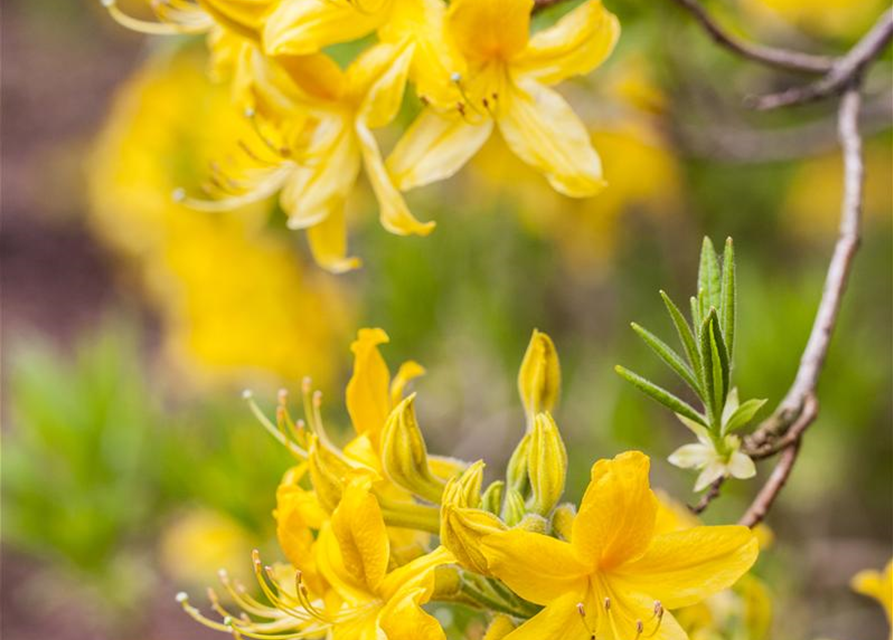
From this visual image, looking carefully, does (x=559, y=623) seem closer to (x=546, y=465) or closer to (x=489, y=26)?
(x=546, y=465)

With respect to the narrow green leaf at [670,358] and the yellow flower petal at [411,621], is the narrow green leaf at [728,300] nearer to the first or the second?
the narrow green leaf at [670,358]

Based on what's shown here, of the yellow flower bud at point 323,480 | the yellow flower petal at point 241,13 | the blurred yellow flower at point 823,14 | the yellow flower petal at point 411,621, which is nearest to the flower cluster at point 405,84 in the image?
the yellow flower petal at point 241,13

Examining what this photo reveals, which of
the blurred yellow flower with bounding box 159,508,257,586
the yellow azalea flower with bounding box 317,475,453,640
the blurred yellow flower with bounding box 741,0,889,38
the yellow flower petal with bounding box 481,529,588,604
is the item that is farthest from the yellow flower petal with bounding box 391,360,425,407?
the blurred yellow flower with bounding box 741,0,889,38

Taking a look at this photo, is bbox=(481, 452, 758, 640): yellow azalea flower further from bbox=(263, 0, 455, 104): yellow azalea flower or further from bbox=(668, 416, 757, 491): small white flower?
bbox=(263, 0, 455, 104): yellow azalea flower

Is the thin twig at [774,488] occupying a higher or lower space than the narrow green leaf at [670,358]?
lower

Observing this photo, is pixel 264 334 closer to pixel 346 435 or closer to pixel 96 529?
pixel 346 435


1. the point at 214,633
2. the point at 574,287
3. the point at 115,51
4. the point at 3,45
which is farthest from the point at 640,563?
the point at 3,45
